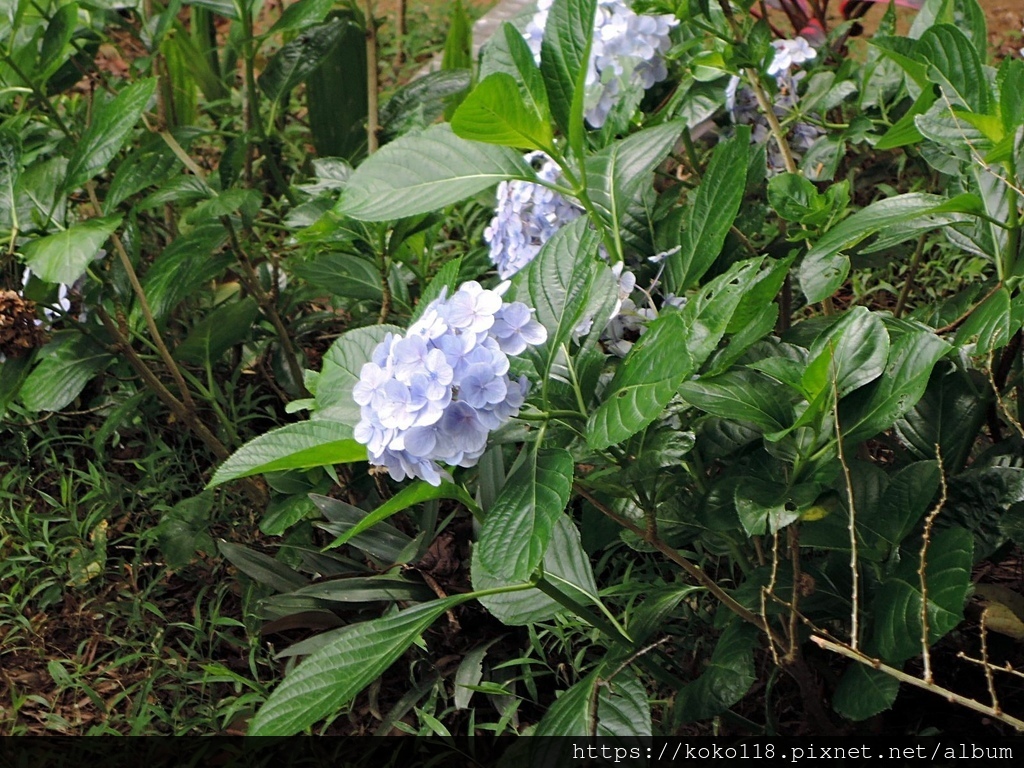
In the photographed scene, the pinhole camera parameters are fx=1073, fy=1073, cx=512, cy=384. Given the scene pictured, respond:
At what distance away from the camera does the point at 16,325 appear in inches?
64.8

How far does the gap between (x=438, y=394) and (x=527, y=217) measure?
0.68 metres

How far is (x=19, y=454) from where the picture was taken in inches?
90.0

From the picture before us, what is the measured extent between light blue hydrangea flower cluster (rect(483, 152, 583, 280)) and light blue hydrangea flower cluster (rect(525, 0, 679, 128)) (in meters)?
0.14

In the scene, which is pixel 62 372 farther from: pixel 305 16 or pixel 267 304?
pixel 305 16

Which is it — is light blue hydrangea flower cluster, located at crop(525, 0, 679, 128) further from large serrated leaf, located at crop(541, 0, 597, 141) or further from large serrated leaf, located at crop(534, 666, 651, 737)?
large serrated leaf, located at crop(534, 666, 651, 737)

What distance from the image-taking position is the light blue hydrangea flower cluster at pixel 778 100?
6.14ft

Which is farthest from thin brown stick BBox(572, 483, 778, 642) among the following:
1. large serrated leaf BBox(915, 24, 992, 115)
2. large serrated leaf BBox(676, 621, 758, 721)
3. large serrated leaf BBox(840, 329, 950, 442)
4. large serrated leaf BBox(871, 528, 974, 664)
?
large serrated leaf BBox(915, 24, 992, 115)

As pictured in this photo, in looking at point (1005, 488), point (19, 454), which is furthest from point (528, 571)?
point (19, 454)

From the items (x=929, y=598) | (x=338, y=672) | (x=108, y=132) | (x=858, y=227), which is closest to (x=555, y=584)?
(x=338, y=672)

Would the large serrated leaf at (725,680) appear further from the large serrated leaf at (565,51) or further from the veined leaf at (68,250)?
the veined leaf at (68,250)

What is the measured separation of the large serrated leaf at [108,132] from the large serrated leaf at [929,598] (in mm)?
1258

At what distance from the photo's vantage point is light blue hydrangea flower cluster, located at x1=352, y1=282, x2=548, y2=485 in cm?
105

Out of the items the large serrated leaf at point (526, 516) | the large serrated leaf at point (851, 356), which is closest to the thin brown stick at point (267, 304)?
the large serrated leaf at point (526, 516)

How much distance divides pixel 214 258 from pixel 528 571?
1.12 metres
